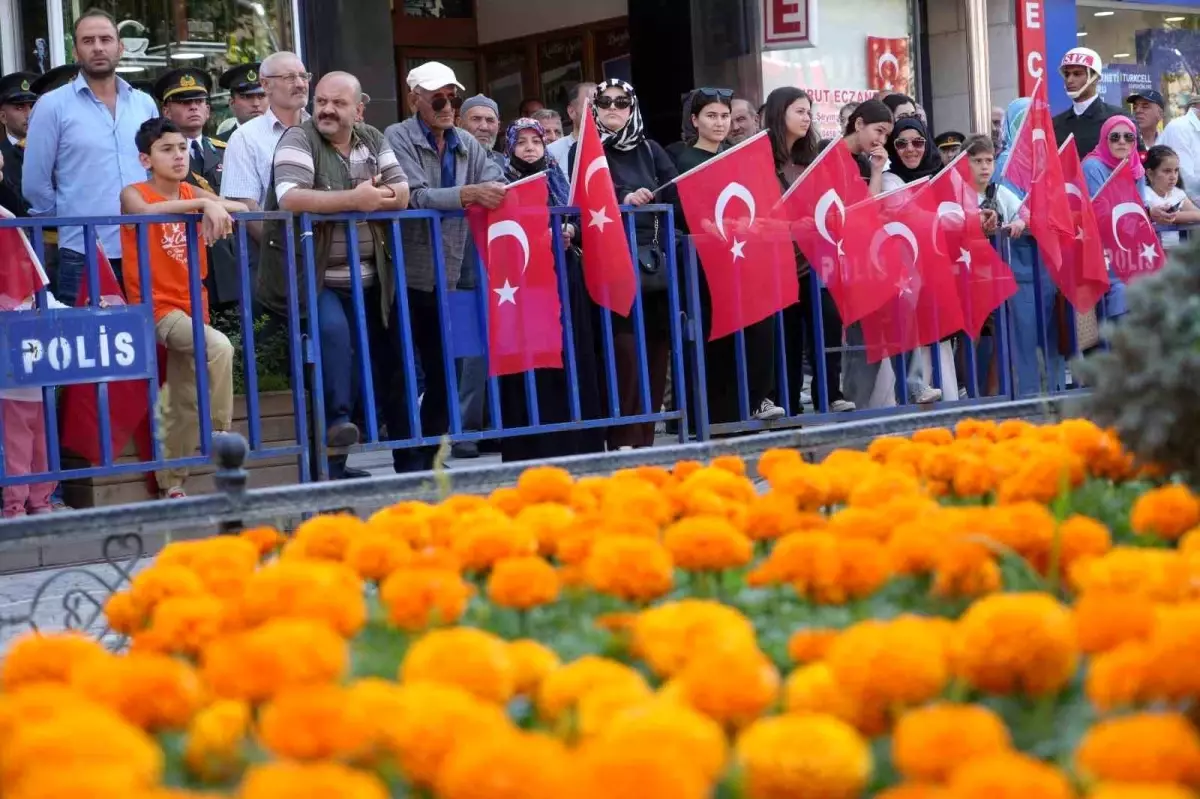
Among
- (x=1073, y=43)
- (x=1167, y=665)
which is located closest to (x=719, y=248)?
(x=1167, y=665)

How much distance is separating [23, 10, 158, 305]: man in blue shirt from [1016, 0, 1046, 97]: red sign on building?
11.2 metres

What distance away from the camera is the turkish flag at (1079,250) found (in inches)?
407

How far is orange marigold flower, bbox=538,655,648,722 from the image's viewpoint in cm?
193

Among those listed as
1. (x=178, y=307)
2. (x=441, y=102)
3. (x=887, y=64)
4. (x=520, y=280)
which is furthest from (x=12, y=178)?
(x=887, y=64)

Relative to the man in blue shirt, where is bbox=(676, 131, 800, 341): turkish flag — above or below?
below

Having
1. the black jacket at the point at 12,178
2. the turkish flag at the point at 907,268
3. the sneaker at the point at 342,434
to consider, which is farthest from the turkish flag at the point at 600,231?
the black jacket at the point at 12,178

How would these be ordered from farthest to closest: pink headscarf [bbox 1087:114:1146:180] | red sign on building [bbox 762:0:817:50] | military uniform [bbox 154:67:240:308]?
red sign on building [bbox 762:0:817:50] → pink headscarf [bbox 1087:114:1146:180] → military uniform [bbox 154:67:240:308]

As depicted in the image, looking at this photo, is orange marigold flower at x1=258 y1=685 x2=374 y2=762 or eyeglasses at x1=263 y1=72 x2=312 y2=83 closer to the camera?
orange marigold flower at x1=258 y1=685 x2=374 y2=762

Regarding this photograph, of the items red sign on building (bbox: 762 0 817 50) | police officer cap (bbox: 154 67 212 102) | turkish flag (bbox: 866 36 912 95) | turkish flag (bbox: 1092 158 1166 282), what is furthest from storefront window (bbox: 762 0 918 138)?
police officer cap (bbox: 154 67 212 102)

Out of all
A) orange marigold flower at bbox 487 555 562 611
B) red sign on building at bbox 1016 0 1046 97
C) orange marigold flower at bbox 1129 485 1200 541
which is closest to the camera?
orange marigold flower at bbox 487 555 562 611

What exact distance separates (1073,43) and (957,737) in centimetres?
1797

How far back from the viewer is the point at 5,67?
1164 cm

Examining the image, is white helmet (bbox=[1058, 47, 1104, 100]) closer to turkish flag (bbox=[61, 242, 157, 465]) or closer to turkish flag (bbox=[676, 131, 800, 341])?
turkish flag (bbox=[676, 131, 800, 341])

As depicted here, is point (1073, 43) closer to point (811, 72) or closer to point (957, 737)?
point (811, 72)
